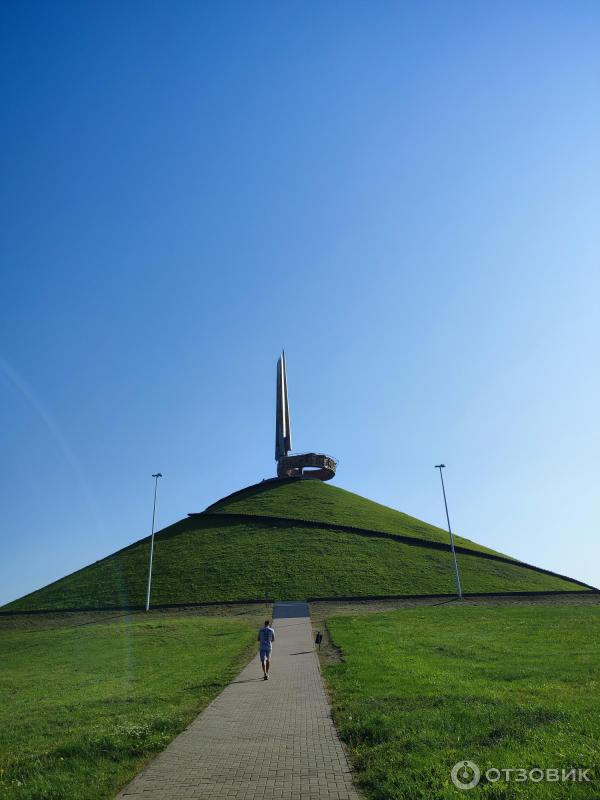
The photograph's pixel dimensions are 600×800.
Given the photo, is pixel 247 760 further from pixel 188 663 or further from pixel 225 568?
pixel 225 568

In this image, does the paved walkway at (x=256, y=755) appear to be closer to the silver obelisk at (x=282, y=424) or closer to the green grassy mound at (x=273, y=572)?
the green grassy mound at (x=273, y=572)

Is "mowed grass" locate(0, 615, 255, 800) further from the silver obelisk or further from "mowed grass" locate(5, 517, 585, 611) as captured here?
the silver obelisk

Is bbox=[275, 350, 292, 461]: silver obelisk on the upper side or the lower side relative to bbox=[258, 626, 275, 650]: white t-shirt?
upper

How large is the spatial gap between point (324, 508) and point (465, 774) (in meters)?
69.0

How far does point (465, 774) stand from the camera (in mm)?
6945

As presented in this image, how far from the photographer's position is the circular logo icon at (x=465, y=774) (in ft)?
21.8

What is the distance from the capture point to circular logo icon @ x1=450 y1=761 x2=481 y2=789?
21.8 ft

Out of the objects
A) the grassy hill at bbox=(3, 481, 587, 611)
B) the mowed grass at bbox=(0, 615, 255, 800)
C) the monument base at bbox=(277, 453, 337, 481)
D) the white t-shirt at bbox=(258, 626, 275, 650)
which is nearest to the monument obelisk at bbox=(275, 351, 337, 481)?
the monument base at bbox=(277, 453, 337, 481)

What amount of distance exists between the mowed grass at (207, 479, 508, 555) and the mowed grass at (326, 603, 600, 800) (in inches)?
1846

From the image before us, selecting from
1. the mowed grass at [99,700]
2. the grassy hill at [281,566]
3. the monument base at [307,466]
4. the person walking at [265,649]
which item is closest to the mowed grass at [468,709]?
the person walking at [265,649]

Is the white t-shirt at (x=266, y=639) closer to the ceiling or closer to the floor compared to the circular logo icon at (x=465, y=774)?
closer to the ceiling

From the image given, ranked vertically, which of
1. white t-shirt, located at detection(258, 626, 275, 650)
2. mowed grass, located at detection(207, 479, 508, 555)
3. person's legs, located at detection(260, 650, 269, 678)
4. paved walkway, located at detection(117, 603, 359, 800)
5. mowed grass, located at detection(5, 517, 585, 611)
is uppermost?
mowed grass, located at detection(207, 479, 508, 555)

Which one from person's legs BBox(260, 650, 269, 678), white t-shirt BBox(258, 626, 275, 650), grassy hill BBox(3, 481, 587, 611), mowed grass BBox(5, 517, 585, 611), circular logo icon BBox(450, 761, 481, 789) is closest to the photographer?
circular logo icon BBox(450, 761, 481, 789)

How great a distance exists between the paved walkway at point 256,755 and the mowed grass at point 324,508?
5460 centimetres
